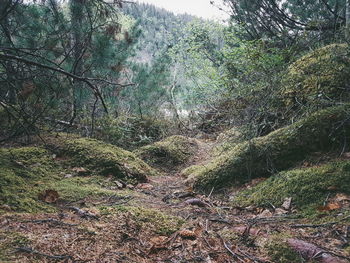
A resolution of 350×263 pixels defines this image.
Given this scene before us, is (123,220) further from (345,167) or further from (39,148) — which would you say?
(39,148)

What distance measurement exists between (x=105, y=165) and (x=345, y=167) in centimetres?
272

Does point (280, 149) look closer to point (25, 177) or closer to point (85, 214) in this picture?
point (85, 214)

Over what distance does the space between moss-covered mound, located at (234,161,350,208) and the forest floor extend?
179mm

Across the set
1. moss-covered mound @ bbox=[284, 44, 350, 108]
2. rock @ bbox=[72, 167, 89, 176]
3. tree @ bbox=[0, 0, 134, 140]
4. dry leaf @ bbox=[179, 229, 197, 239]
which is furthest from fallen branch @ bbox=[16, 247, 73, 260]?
moss-covered mound @ bbox=[284, 44, 350, 108]

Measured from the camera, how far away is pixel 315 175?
7.89 ft

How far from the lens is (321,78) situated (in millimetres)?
3791

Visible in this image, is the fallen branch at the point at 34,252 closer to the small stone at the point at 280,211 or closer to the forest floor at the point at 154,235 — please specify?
the forest floor at the point at 154,235

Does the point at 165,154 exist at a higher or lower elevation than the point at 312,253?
lower

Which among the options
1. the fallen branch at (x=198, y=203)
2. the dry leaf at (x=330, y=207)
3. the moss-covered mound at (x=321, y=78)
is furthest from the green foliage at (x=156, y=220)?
the moss-covered mound at (x=321, y=78)

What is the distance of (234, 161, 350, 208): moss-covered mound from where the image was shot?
2205 mm

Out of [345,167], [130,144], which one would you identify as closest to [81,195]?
[345,167]

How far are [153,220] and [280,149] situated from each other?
1.79m

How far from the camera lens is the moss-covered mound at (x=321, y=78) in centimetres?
330

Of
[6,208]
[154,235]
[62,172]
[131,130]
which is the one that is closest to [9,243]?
[6,208]
